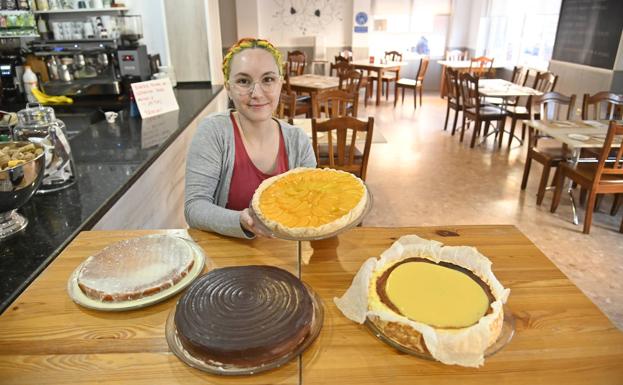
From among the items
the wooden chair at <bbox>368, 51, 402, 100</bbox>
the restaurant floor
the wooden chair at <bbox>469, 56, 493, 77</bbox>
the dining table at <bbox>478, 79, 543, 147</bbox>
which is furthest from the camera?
the wooden chair at <bbox>368, 51, 402, 100</bbox>

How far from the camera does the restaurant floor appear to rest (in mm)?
2771

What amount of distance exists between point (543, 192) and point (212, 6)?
11.4 feet

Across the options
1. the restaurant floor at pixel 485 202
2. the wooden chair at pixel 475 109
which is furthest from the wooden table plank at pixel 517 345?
the wooden chair at pixel 475 109

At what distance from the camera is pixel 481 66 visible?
24.0 feet

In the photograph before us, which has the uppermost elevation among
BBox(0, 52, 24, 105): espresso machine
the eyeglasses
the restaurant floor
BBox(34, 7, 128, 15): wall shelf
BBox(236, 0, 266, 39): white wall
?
BBox(236, 0, 266, 39): white wall

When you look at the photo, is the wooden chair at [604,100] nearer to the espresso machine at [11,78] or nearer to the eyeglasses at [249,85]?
the eyeglasses at [249,85]

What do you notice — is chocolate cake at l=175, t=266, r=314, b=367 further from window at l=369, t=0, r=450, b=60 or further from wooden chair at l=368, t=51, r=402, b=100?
window at l=369, t=0, r=450, b=60

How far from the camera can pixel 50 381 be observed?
2.23ft

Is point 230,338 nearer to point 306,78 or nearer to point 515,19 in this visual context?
point 306,78

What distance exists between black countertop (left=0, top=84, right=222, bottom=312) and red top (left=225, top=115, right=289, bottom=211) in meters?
0.45

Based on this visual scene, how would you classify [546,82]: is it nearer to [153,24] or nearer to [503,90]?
[503,90]

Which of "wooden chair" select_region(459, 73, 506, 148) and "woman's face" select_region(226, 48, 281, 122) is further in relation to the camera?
"wooden chair" select_region(459, 73, 506, 148)

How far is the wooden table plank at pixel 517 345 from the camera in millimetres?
687

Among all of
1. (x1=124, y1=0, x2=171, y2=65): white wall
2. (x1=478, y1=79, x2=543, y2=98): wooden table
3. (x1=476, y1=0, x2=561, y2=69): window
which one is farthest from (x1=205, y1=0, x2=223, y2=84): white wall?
(x1=476, y1=0, x2=561, y2=69): window
